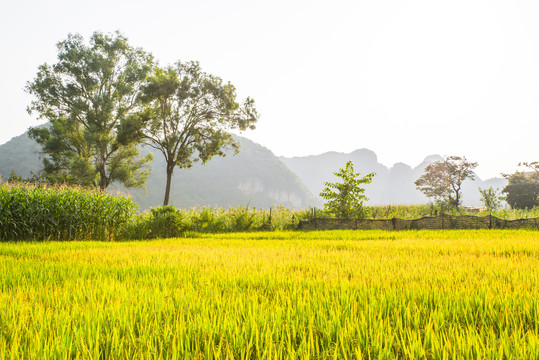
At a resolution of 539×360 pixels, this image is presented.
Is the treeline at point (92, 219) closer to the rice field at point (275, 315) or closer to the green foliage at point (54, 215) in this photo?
the green foliage at point (54, 215)

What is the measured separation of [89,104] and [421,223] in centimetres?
3663

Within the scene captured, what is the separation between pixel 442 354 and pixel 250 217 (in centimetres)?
1434

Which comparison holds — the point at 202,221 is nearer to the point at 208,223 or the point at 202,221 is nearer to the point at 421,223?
the point at 208,223

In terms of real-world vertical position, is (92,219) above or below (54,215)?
below

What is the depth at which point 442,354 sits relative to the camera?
1.57m

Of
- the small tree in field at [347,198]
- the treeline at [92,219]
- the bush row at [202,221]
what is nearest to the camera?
the treeline at [92,219]

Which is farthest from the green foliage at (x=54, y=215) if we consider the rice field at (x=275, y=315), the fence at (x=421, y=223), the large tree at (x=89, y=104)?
the large tree at (x=89, y=104)

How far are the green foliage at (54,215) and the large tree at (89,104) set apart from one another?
76.6ft

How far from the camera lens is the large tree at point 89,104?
110 feet

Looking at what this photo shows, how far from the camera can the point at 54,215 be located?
1017 centimetres

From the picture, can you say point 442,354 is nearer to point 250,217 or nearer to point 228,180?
point 250,217

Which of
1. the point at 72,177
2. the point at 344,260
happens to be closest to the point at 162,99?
the point at 72,177

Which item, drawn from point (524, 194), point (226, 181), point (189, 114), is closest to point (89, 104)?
point (189, 114)

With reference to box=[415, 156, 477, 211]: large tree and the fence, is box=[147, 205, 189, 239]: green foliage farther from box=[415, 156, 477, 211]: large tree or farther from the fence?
box=[415, 156, 477, 211]: large tree
